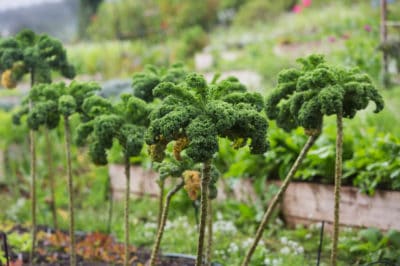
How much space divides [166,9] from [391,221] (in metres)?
15.6

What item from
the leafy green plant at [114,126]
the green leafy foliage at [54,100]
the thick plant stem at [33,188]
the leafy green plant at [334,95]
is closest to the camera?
the leafy green plant at [334,95]

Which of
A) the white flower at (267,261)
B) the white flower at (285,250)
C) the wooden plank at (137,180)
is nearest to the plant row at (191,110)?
the white flower at (267,261)

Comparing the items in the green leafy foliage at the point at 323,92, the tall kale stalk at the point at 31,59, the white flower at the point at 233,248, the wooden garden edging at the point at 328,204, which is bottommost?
the white flower at the point at 233,248

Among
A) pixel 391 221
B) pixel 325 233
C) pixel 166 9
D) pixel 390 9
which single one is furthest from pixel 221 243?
pixel 166 9

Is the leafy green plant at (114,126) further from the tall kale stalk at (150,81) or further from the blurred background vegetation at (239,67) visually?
the blurred background vegetation at (239,67)

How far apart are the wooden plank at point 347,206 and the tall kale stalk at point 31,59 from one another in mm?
2101

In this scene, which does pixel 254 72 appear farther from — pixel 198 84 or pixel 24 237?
pixel 198 84

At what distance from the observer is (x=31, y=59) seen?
3.90m

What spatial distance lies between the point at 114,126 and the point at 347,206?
2.08 m

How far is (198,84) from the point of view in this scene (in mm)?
2578

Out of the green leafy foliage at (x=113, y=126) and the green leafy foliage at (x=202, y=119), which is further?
the green leafy foliage at (x=113, y=126)

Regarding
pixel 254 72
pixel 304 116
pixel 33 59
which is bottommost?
pixel 304 116

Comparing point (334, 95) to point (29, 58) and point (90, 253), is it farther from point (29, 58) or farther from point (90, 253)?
point (90, 253)

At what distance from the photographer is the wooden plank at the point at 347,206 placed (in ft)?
13.6
